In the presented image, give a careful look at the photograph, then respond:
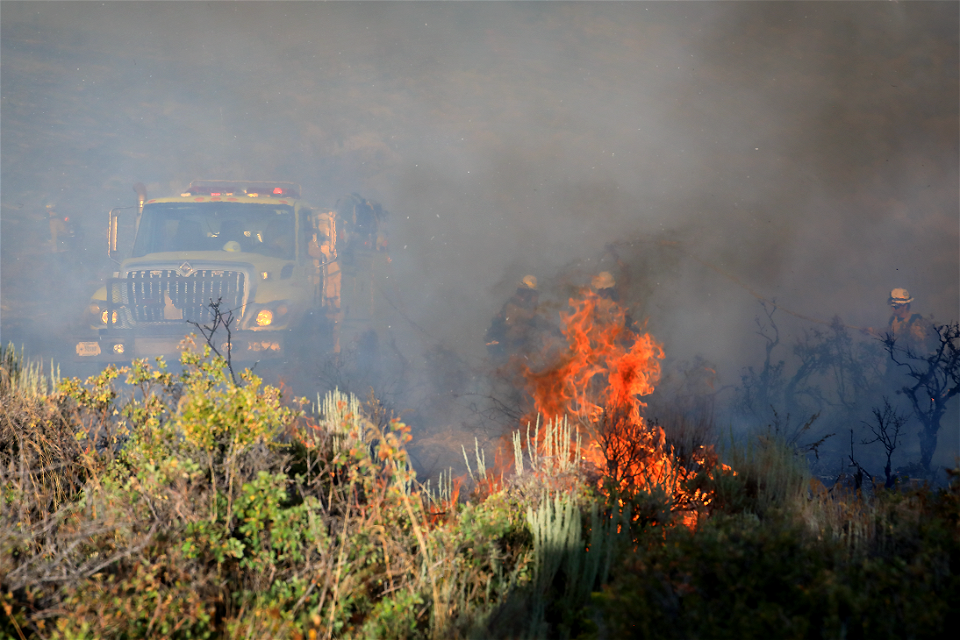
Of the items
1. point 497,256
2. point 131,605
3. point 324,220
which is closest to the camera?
point 131,605

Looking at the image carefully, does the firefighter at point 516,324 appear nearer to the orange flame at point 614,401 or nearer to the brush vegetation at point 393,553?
the orange flame at point 614,401

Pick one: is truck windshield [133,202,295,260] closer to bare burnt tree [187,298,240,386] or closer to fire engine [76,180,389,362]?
fire engine [76,180,389,362]

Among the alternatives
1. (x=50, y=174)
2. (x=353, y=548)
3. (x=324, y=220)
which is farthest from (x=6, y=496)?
(x=50, y=174)

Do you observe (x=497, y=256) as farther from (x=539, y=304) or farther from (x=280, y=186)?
(x=280, y=186)

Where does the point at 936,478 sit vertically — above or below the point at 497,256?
below

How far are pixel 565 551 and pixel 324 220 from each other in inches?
301

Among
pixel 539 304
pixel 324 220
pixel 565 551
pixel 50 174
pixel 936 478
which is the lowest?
pixel 936 478

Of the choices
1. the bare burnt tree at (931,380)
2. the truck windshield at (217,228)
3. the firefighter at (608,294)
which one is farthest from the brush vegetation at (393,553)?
the bare burnt tree at (931,380)

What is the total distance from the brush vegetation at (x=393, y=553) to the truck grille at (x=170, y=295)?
4.87m

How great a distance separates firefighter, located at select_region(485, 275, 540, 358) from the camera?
1552 cm

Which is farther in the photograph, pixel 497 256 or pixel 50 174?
pixel 50 174

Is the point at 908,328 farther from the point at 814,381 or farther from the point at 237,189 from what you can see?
the point at 237,189

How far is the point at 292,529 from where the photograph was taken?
3.84 meters

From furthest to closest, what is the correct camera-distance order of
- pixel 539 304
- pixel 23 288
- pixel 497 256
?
pixel 23 288 → pixel 497 256 → pixel 539 304
